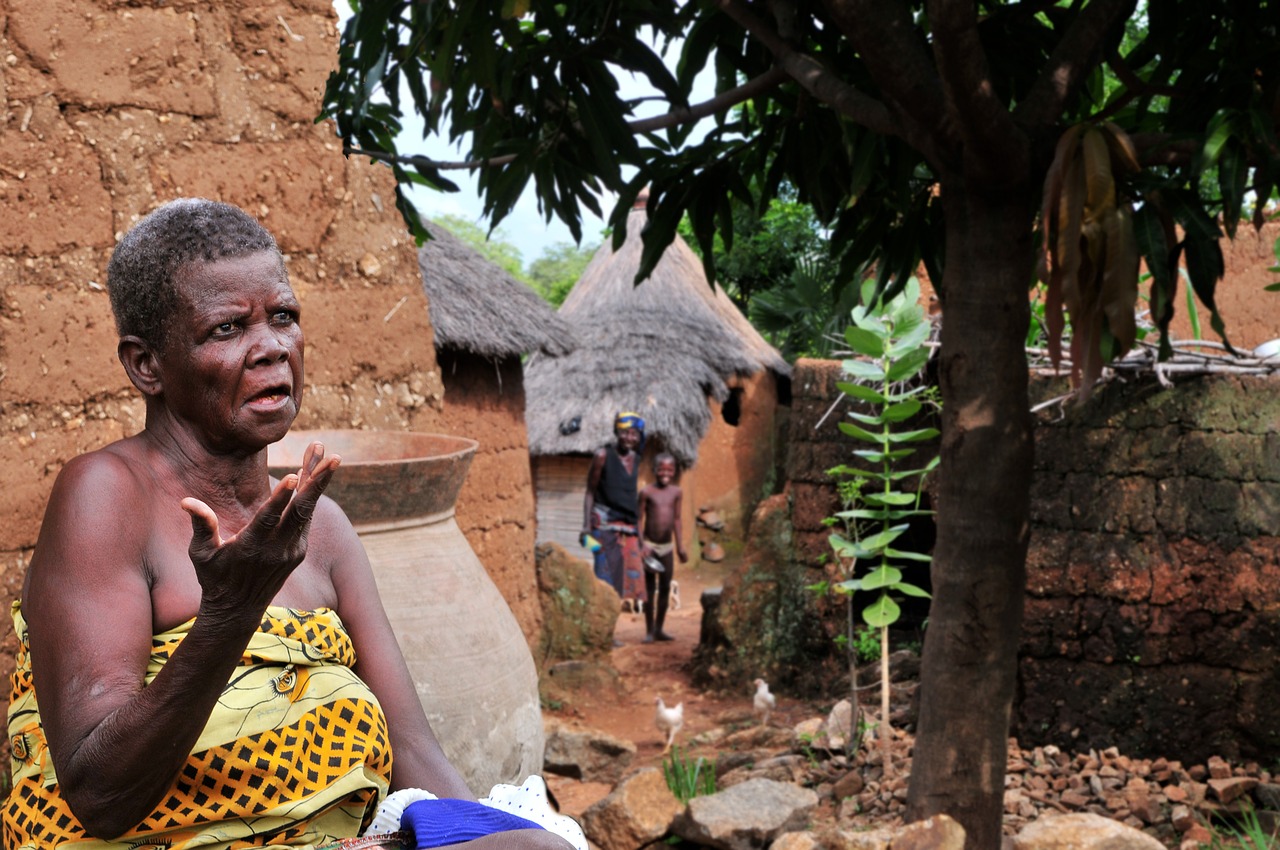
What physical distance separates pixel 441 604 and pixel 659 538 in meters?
7.12

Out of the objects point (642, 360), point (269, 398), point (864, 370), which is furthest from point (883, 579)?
point (642, 360)

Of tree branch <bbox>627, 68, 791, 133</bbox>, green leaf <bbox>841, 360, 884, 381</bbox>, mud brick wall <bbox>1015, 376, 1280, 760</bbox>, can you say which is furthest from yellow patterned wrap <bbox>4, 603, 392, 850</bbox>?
mud brick wall <bbox>1015, 376, 1280, 760</bbox>

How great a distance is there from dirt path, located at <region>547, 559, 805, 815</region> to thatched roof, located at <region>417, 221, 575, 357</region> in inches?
93.4

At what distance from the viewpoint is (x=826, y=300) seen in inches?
551

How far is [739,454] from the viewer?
1439 cm

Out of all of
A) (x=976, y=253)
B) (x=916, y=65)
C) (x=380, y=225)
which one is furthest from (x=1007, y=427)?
(x=380, y=225)

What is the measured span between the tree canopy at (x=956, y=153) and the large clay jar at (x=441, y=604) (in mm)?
1105

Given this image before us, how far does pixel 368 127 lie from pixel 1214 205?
2.51m

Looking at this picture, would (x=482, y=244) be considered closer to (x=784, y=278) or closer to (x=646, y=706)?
(x=784, y=278)

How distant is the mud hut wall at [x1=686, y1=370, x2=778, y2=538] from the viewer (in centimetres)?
1410

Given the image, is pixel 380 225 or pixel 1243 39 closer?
pixel 1243 39

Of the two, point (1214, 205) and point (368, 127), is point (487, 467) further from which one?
point (1214, 205)

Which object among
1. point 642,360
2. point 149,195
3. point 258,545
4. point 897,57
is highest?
point 897,57

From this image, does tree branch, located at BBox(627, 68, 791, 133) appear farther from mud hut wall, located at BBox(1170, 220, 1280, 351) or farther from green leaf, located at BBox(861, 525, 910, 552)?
mud hut wall, located at BBox(1170, 220, 1280, 351)
